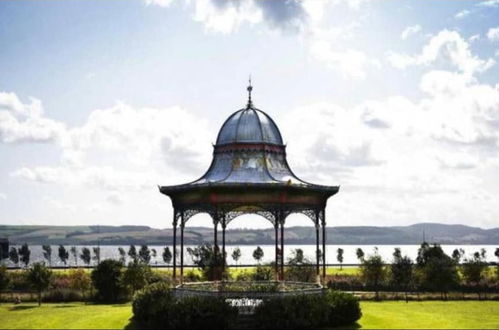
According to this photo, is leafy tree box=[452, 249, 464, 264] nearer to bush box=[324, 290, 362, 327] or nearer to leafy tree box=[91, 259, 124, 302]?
leafy tree box=[91, 259, 124, 302]

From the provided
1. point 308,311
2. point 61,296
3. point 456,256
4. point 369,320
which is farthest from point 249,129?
point 456,256

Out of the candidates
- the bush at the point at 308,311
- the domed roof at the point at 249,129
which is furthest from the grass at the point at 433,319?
the domed roof at the point at 249,129

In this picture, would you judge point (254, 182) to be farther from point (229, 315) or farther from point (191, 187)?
point (229, 315)

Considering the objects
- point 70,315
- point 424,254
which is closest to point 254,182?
point 70,315

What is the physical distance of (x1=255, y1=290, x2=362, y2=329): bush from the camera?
31406 mm

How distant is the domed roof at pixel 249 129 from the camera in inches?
1491

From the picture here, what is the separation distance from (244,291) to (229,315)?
1.94 metres

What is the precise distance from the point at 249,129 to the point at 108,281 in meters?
31.3

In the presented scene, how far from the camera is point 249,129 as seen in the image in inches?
1497

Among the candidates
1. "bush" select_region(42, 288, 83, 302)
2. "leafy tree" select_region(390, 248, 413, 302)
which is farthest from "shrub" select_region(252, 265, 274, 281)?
"leafy tree" select_region(390, 248, 413, 302)

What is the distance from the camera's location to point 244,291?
3288cm

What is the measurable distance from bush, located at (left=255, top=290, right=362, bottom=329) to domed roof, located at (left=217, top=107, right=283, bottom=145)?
9.87 m

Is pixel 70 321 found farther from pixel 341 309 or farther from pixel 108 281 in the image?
pixel 108 281

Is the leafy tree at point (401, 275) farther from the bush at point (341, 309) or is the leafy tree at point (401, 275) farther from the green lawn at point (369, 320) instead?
the bush at point (341, 309)
